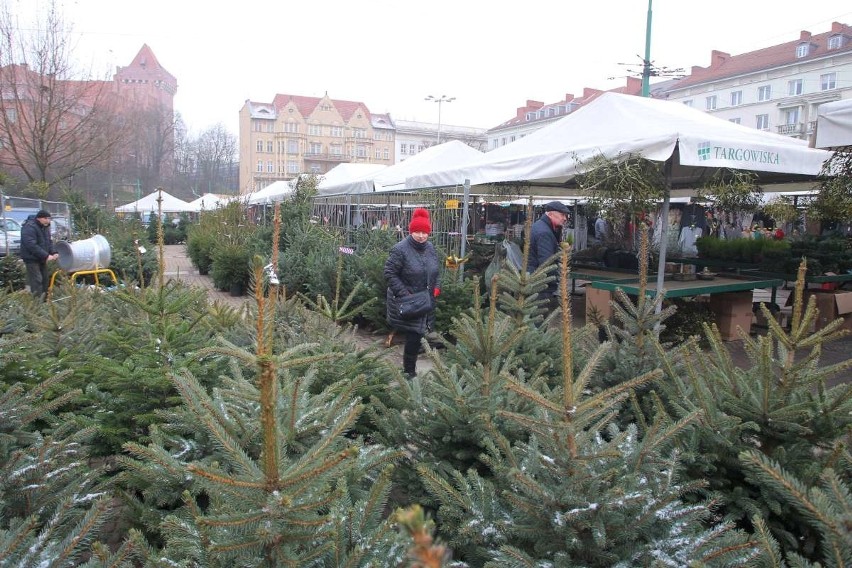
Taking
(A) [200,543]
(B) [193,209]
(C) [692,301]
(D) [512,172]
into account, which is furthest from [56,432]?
(B) [193,209]

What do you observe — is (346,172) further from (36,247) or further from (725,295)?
(725,295)

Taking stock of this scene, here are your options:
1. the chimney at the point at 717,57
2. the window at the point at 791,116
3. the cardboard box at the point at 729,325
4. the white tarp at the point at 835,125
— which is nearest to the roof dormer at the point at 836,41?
the window at the point at 791,116

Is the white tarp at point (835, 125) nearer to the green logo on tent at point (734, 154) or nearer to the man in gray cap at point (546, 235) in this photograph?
the green logo on tent at point (734, 154)

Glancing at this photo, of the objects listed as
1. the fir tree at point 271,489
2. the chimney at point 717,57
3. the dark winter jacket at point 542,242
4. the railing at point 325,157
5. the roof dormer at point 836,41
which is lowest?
the fir tree at point 271,489

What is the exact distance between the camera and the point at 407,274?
218 inches

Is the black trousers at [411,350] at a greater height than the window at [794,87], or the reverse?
the window at [794,87]

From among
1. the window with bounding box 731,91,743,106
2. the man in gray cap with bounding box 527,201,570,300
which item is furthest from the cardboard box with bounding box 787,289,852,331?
the window with bounding box 731,91,743,106

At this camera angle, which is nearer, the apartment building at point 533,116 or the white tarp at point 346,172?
the white tarp at point 346,172

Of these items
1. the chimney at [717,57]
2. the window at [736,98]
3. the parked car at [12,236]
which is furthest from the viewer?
the chimney at [717,57]

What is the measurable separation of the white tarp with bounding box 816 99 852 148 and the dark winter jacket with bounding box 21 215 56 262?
31.8 ft

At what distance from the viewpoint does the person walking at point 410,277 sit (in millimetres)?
5500

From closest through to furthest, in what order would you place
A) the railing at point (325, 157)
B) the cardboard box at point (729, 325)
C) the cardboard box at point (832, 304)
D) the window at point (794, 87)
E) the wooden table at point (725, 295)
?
the wooden table at point (725, 295) → the cardboard box at point (729, 325) → the cardboard box at point (832, 304) → the window at point (794, 87) → the railing at point (325, 157)

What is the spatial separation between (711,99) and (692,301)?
56.3 meters

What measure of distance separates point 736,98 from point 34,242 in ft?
193
